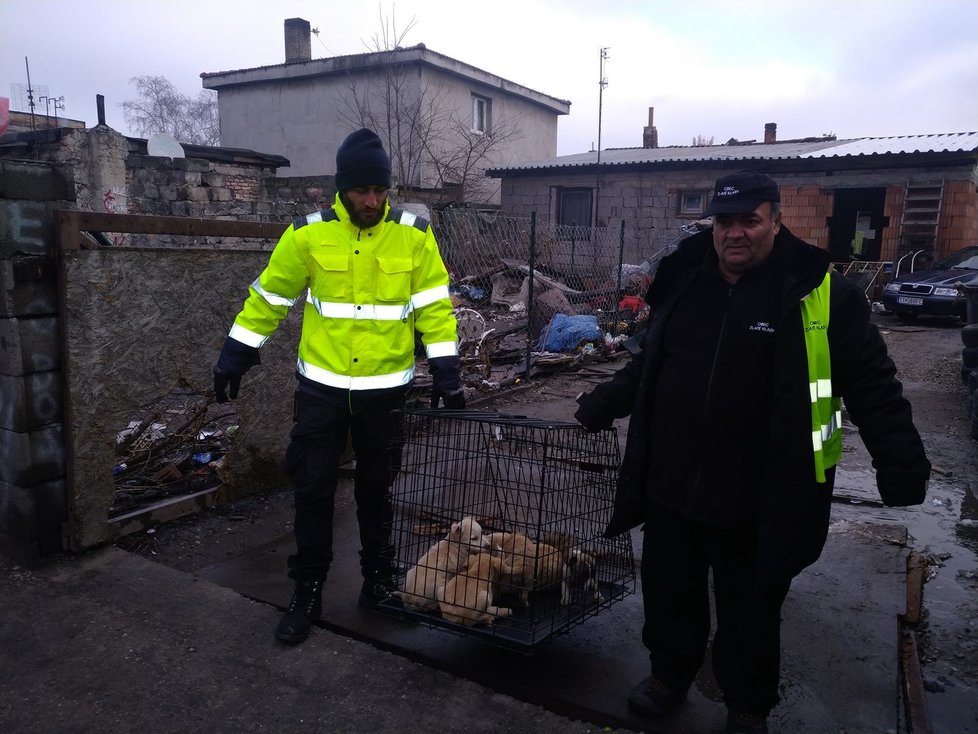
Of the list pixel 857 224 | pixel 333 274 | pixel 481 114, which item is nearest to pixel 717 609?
pixel 333 274

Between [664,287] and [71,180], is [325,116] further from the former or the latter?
[664,287]

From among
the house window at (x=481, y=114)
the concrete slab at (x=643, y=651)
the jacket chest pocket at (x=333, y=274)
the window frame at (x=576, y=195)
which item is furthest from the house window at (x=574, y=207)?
the jacket chest pocket at (x=333, y=274)

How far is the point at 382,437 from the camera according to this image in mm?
3209

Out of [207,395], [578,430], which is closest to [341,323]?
[578,430]

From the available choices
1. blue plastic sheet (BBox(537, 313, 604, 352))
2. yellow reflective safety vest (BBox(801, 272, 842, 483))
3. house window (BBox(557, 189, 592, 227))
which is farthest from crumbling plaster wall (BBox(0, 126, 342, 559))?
house window (BBox(557, 189, 592, 227))

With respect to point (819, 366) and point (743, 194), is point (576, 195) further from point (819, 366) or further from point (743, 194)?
point (819, 366)

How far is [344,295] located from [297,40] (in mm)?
22774

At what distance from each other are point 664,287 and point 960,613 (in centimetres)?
219

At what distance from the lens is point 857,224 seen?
17.6m

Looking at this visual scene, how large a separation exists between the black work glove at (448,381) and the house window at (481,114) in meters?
20.6

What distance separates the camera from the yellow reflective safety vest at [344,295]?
3.07 meters

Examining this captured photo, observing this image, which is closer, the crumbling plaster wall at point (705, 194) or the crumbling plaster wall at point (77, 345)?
the crumbling plaster wall at point (77, 345)

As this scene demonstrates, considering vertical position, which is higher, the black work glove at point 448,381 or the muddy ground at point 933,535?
the black work glove at point 448,381

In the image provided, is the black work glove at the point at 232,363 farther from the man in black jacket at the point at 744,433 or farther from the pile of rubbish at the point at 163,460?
the man in black jacket at the point at 744,433
